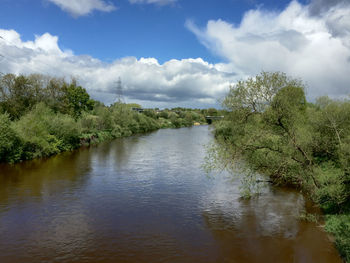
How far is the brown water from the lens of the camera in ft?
43.4

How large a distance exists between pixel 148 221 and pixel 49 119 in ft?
100

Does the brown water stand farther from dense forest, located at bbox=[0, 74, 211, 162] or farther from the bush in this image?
dense forest, located at bbox=[0, 74, 211, 162]

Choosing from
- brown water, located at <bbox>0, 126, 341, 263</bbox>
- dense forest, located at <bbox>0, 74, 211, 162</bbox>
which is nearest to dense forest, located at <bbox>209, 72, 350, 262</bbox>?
brown water, located at <bbox>0, 126, 341, 263</bbox>

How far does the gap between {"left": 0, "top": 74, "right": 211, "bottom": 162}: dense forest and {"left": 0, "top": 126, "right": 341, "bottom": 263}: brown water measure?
6.32m

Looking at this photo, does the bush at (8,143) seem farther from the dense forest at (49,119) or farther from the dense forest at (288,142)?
the dense forest at (288,142)

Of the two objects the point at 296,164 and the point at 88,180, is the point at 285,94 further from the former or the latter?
the point at 88,180

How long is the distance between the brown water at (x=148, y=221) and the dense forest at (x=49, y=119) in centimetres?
632

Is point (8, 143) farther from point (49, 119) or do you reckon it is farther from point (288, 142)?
point (288, 142)

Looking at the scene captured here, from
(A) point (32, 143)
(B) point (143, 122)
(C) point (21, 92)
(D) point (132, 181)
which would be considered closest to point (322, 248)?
(D) point (132, 181)

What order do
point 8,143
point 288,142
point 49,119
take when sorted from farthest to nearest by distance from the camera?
point 49,119, point 8,143, point 288,142

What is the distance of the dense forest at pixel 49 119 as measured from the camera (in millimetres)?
32375

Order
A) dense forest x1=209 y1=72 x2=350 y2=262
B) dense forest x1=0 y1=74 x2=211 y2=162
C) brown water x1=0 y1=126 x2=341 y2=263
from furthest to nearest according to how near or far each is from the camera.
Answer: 1. dense forest x1=0 y1=74 x2=211 y2=162
2. dense forest x1=209 y1=72 x2=350 y2=262
3. brown water x1=0 y1=126 x2=341 y2=263

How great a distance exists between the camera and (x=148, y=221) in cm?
1666

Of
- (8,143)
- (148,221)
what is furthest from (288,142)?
(8,143)
